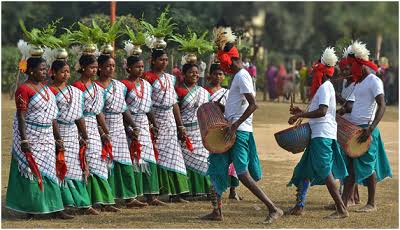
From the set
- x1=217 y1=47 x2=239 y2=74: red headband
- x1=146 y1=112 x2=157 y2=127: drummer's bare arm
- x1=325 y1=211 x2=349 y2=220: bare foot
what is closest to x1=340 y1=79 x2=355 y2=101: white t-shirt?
x1=325 y1=211 x2=349 y2=220: bare foot

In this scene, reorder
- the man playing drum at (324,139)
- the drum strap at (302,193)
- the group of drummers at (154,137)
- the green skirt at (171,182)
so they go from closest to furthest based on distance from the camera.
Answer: the group of drummers at (154,137), the man playing drum at (324,139), the drum strap at (302,193), the green skirt at (171,182)

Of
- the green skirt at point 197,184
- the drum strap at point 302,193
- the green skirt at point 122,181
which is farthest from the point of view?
the green skirt at point 197,184

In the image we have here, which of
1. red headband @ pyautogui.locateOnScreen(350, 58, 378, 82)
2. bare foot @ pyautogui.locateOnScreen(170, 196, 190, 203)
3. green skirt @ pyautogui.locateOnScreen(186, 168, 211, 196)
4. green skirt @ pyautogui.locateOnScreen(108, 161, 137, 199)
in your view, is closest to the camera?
red headband @ pyautogui.locateOnScreen(350, 58, 378, 82)

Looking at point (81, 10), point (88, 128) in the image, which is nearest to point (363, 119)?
point (88, 128)

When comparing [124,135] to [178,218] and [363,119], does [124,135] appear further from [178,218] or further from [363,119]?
[363,119]

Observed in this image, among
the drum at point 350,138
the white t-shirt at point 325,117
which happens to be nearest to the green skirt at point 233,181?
the white t-shirt at point 325,117

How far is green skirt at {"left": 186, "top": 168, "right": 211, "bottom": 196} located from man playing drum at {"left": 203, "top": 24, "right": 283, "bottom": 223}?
5.17ft

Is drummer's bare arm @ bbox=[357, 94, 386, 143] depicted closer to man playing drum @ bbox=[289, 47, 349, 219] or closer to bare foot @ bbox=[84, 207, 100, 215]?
man playing drum @ bbox=[289, 47, 349, 219]

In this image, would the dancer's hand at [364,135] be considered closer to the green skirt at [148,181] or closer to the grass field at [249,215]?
the grass field at [249,215]

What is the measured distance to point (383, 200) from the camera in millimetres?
7980

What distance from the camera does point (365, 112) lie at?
23.1ft

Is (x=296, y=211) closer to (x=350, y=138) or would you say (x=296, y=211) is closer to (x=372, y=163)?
(x=350, y=138)

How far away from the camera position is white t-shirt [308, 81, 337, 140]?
6441 mm

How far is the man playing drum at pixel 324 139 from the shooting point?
6430mm
